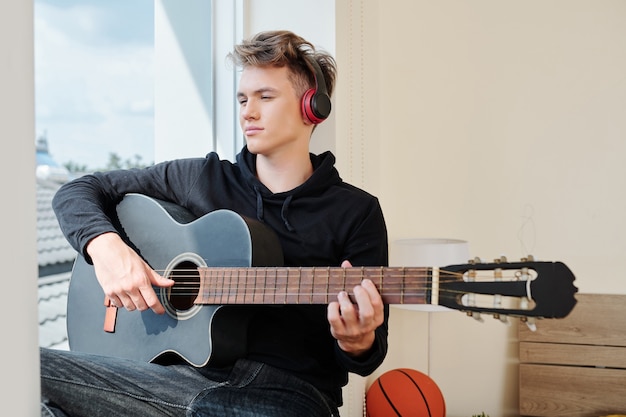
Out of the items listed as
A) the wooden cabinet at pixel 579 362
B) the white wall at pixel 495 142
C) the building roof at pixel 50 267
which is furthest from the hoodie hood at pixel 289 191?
the wooden cabinet at pixel 579 362

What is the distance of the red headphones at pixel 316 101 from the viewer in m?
1.53

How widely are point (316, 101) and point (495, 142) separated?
5.31 ft

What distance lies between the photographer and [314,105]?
153cm

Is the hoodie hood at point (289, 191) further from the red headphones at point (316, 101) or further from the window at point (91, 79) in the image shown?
the window at point (91, 79)

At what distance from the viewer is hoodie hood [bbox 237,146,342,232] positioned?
1500 mm

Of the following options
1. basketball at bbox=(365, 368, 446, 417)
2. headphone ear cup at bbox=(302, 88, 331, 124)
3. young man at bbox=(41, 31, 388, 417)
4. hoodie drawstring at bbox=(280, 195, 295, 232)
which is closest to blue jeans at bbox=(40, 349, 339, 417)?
young man at bbox=(41, 31, 388, 417)

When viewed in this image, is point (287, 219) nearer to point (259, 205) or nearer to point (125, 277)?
point (259, 205)

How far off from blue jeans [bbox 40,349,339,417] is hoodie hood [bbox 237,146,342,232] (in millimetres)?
353

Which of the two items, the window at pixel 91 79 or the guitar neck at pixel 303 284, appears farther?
the window at pixel 91 79

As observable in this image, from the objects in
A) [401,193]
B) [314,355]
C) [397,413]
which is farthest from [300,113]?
[401,193]

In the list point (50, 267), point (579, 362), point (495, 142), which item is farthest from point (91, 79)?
point (579, 362)

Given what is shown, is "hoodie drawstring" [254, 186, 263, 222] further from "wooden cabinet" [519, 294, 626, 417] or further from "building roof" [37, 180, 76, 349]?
"wooden cabinet" [519, 294, 626, 417]

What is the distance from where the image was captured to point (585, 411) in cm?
268

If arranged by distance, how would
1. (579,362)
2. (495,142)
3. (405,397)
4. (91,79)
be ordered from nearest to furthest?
(91,79) → (405,397) → (579,362) → (495,142)
